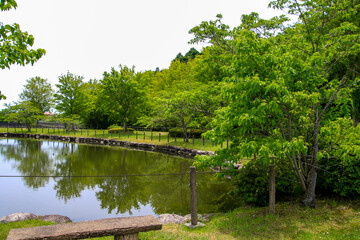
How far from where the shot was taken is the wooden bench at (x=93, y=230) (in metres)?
3.49

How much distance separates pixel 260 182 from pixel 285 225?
151 cm

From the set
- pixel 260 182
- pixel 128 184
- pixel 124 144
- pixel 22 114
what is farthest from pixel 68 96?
pixel 260 182

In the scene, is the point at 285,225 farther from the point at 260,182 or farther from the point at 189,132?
the point at 189,132

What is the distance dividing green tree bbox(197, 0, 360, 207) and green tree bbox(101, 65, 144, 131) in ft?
92.1

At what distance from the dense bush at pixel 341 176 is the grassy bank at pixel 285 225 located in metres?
0.31

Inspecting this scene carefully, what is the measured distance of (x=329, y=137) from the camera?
556 centimetres

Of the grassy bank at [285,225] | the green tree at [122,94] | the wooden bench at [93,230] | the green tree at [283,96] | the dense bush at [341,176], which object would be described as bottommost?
the grassy bank at [285,225]

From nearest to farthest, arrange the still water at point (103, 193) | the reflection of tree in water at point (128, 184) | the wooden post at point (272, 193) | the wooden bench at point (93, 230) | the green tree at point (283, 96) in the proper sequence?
the wooden bench at point (93, 230) → the green tree at point (283, 96) → the wooden post at point (272, 193) → the still water at point (103, 193) → the reflection of tree in water at point (128, 184)

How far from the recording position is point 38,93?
5072 cm

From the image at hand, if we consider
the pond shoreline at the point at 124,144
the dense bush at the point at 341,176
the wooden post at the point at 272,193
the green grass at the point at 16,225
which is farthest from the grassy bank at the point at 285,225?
the pond shoreline at the point at 124,144

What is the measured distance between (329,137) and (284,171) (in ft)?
5.61

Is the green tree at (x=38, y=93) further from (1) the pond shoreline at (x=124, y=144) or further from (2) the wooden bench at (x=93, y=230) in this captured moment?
(2) the wooden bench at (x=93, y=230)

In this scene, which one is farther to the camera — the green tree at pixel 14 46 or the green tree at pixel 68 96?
the green tree at pixel 68 96

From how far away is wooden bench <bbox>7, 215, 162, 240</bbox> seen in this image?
3490mm
